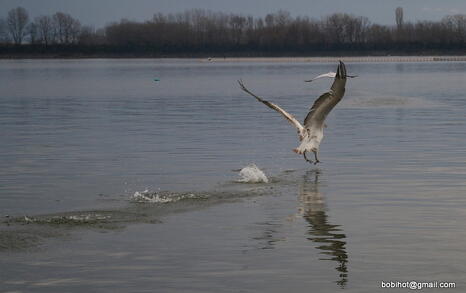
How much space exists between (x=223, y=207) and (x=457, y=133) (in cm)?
1307

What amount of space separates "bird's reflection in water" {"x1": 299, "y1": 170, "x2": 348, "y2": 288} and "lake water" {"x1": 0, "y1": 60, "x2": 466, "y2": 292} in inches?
1.0

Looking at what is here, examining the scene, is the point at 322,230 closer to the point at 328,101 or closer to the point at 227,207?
the point at 227,207

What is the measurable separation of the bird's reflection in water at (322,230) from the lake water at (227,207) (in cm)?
3

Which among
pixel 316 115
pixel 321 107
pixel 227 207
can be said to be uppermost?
pixel 321 107

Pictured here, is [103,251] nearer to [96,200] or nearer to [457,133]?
[96,200]

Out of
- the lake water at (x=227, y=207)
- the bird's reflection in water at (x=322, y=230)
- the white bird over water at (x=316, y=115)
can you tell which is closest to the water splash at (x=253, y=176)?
the lake water at (x=227, y=207)

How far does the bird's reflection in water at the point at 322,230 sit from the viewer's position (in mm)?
11805

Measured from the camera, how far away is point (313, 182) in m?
18.4

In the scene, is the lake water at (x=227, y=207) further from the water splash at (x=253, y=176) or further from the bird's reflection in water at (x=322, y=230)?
the water splash at (x=253, y=176)

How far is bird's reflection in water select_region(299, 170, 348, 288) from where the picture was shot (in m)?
11.8

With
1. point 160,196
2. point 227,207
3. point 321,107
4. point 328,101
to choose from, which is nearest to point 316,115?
point 321,107

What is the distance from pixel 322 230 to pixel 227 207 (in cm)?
245

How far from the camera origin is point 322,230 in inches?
539

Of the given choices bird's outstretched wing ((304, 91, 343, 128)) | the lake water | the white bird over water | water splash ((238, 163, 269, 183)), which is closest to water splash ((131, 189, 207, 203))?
the lake water
